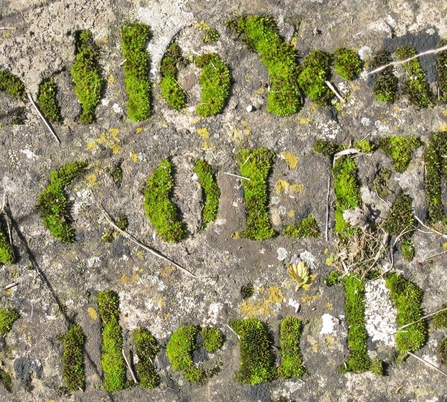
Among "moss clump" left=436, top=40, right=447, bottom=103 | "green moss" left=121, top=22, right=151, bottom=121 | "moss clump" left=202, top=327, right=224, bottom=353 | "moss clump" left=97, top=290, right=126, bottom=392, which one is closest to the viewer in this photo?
"moss clump" left=436, top=40, right=447, bottom=103

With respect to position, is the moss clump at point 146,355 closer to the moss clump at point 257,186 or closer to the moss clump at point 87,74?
the moss clump at point 257,186

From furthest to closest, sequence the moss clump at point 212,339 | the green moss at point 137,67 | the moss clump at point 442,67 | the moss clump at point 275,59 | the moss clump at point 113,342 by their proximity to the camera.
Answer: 1. the moss clump at point 113,342
2. the moss clump at point 212,339
3. the green moss at point 137,67
4. the moss clump at point 275,59
5. the moss clump at point 442,67

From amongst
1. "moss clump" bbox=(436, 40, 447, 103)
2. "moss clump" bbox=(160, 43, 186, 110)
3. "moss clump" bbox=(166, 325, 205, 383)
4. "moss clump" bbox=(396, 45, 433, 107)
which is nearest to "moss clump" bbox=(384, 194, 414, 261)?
"moss clump" bbox=(396, 45, 433, 107)

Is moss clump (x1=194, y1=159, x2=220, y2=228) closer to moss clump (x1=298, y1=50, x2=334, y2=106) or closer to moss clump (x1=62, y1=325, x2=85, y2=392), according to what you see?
moss clump (x1=298, y1=50, x2=334, y2=106)

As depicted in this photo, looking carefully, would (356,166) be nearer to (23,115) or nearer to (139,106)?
(139,106)

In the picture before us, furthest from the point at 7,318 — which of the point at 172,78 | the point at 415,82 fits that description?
the point at 415,82

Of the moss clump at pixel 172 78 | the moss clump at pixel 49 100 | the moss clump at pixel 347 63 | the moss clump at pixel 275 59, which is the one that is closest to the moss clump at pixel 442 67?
the moss clump at pixel 347 63

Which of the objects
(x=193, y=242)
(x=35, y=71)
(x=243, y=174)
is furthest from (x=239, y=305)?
(x=35, y=71)

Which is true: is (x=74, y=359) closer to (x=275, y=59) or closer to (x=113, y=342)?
(x=113, y=342)
